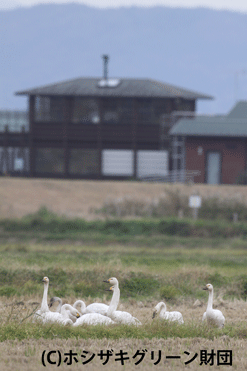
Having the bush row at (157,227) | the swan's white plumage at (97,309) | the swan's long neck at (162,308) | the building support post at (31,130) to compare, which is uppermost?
the building support post at (31,130)

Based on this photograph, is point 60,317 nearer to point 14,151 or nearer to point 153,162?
point 153,162

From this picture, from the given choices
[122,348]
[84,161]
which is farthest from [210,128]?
[122,348]

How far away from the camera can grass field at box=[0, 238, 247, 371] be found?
862 centimetres

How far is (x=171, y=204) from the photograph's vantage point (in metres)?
32.2

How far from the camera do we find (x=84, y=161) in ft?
159

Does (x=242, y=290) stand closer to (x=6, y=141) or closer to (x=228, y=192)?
(x=228, y=192)

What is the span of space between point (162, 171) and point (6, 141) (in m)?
12.3

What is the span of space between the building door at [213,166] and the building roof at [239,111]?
5944 millimetres

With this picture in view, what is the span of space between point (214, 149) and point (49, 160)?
13517 millimetres

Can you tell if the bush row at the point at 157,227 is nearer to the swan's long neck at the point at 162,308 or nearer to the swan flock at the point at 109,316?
the swan flock at the point at 109,316

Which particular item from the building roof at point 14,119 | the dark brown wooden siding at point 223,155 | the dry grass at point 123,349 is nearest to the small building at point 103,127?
the building roof at point 14,119

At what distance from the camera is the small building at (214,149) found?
41781 mm

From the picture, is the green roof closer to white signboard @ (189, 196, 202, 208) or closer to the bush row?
white signboard @ (189, 196, 202, 208)

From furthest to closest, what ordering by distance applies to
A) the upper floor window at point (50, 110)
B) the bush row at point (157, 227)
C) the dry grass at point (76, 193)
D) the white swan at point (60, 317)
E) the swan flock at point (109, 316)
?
the upper floor window at point (50, 110)
the dry grass at point (76, 193)
the bush row at point (157, 227)
the swan flock at point (109, 316)
the white swan at point (60, 317)
